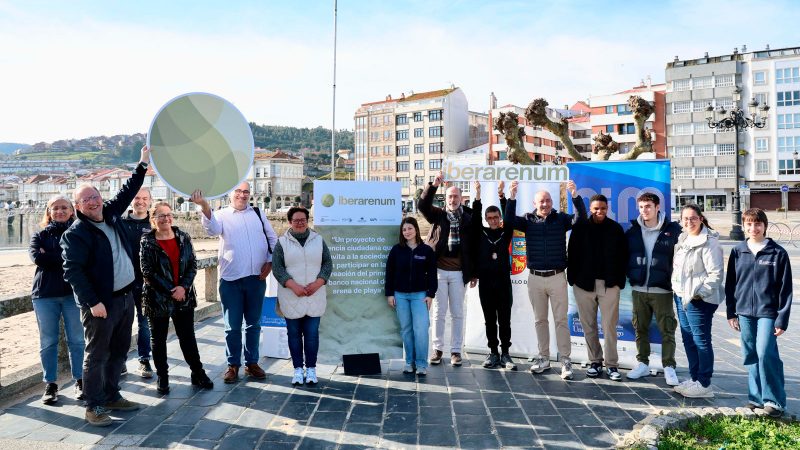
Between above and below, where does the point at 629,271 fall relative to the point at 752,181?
below

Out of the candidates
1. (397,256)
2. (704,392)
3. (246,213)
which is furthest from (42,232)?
(704,392)

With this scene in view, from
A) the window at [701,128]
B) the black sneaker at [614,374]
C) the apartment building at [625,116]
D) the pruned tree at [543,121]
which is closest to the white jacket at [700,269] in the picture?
the black sneaker at [614,374]

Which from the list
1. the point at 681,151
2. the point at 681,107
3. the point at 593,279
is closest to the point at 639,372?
the point at 593,279

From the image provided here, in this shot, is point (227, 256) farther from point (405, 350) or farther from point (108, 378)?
point (405, 350)

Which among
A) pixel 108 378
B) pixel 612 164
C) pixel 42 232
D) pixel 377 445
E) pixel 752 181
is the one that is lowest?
pixel 377 445

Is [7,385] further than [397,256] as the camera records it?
No

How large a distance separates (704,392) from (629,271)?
1.39m

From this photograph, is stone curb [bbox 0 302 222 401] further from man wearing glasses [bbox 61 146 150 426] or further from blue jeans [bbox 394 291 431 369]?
blue jeans [bbox 394 291 431 369]

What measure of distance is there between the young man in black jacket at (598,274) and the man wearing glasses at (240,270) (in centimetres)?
353

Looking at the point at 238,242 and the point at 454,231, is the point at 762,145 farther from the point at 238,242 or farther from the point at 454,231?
the point at 238,242

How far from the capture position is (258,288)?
20.8ft

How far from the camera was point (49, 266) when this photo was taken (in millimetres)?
5367

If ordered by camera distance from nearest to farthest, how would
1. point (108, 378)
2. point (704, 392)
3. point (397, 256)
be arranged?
point (108, 378), point (704, 392), point (397, 256)

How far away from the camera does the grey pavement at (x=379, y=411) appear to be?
4.52 metres
